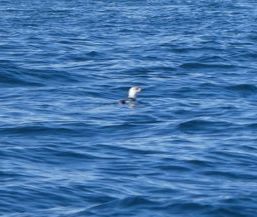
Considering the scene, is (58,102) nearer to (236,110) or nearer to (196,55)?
(236,110)

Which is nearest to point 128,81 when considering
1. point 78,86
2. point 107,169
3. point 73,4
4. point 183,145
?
point 78,86

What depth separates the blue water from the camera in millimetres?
17453

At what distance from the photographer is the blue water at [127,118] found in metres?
17.5

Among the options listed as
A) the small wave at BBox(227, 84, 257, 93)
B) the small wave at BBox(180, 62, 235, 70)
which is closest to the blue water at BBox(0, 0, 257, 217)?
the small wave at BBox(227, 84, 257, 93)

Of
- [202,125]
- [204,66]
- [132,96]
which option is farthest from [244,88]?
[202,125]

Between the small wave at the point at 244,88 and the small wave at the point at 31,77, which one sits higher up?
the small wave at the point at 31,77

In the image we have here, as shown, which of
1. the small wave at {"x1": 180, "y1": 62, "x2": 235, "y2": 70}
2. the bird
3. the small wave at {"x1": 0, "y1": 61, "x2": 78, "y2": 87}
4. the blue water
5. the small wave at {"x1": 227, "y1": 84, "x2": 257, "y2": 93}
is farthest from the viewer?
the small wave at {"x1": 180, "y1": 62, "x2": 235, "y2": 70}

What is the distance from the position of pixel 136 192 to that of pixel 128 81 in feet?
44.9

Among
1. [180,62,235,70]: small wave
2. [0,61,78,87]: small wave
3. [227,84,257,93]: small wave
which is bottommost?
[180,62,235,70]: small wave

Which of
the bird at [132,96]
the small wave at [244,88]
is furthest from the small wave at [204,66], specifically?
the bird at [132,96]

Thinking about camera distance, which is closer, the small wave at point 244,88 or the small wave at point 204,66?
the small wave at point 244,88

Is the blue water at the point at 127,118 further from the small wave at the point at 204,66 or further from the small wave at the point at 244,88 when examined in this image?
the small wave at the point at 204,66

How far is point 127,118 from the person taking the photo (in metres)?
24.8

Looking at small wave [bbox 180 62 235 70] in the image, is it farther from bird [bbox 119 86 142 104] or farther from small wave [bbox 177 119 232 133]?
small wave [bbox 177 119 232 133]
